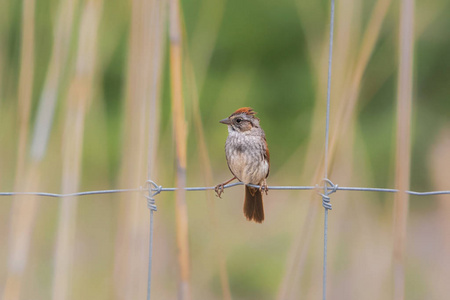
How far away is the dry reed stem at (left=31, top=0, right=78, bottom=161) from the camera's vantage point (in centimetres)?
111

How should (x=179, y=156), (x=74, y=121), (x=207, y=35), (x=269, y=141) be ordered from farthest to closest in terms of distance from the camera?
(x=269, y=141)
(x=207, y=35)
(x=74, y=121)
(x=179, y=156)

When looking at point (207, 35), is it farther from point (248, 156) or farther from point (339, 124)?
point (339, 124)

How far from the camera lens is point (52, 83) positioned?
114 cm

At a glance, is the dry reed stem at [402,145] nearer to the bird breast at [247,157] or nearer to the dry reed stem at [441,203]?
the bird breast at [247,157]

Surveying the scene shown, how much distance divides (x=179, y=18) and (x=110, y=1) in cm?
143

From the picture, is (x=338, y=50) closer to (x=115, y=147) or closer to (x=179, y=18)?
(x=179, y=18)

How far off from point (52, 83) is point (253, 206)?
78cm

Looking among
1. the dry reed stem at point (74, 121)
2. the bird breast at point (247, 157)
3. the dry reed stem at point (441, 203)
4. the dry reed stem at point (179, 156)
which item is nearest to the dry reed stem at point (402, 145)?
the dry reed stem at point (179, 156)

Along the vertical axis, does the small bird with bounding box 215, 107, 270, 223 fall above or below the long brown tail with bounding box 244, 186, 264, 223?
above

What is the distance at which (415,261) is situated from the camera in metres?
3.06

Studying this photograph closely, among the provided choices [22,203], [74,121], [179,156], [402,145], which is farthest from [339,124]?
[22,203]

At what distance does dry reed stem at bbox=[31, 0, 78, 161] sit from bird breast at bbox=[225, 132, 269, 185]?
2.21 ft

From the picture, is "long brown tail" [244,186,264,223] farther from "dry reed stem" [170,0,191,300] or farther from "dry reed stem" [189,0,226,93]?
"dry reed stem" [170,0,191,300]

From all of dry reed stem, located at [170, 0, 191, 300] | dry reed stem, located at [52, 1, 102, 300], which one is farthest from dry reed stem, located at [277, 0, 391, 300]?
dry reed stem, located at [52, 1, 102, 300]
